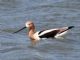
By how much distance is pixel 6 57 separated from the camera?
15438 mm

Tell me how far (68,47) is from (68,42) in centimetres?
61

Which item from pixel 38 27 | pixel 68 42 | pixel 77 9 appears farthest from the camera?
pixel 77 9

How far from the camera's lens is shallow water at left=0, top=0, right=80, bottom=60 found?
51.4 ft

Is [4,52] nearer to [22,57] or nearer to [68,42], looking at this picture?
[22,57]

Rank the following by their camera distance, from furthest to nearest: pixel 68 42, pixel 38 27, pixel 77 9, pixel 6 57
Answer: pixel 77 9, pixel 38 27, pixel 68 42, pixel 6 57

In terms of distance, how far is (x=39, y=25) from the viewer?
19.1 meters

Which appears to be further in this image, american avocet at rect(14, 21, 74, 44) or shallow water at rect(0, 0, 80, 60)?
american avocet at rect(14, 21, 74, 44)

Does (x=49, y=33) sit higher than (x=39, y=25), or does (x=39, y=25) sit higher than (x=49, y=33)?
(x=49, y=33)

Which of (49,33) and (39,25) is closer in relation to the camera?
(49,33)

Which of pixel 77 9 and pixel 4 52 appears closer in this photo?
pixel 4 52

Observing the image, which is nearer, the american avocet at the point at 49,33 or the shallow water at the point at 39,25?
the shallow water at the point at 39,25

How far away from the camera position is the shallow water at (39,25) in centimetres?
1568

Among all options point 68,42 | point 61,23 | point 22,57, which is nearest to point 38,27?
point 61,23

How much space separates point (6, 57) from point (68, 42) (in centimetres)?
226
